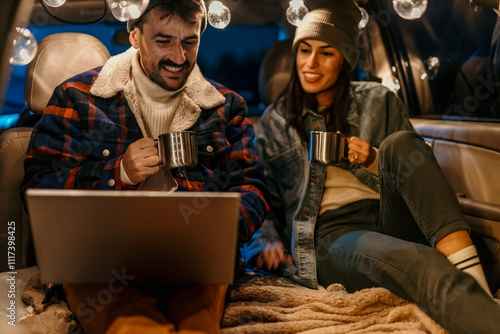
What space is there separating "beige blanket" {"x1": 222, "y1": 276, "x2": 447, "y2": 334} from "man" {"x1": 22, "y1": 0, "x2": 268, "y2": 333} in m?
0.11

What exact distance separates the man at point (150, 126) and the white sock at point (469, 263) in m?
0.65

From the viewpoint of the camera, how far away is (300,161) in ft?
6.37

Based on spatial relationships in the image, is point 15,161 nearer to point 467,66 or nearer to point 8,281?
point 8,281

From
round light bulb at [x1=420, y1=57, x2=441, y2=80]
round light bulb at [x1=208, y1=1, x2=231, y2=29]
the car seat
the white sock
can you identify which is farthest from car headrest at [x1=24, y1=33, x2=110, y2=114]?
round light bulb at [x1=420, y1=57, x2=441, y2=80]

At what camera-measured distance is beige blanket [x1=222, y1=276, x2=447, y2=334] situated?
1335 millimetres

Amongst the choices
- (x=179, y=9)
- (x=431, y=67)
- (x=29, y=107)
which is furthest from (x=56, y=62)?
(x=431, y=67)

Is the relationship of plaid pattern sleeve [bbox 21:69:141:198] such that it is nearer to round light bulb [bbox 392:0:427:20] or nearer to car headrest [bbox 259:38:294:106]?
car headrest [bbox 259:38:294:106]

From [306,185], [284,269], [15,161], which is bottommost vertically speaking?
[284,269]

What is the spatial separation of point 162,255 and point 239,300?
56cm

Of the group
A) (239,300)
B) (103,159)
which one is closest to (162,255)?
(239,300)

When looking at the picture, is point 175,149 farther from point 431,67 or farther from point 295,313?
point 431,67

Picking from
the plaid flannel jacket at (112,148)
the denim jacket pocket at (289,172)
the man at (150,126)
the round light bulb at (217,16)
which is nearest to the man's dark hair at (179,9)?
the man at (150,126)

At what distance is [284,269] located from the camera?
180cm

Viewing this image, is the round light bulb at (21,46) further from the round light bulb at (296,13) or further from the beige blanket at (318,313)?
the round light bulb at (296,13)
